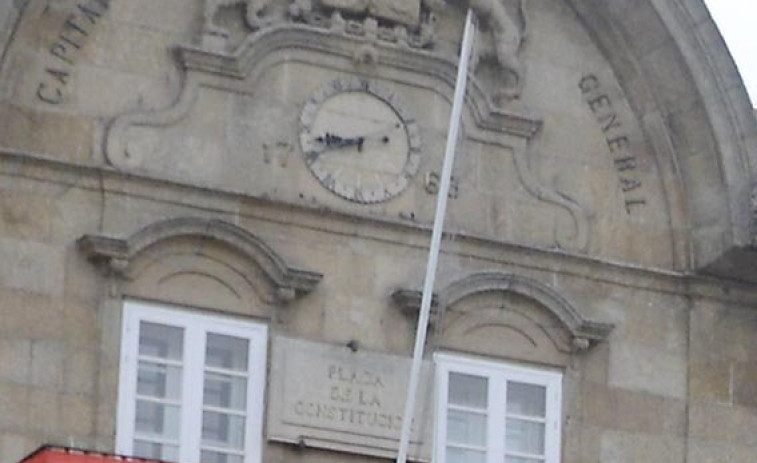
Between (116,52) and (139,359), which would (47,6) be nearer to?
(116,52)

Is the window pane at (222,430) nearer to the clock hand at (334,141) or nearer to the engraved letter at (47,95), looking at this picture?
the clock hand at (334,141)

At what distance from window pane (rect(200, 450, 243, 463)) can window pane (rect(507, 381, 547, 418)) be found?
8.18ft

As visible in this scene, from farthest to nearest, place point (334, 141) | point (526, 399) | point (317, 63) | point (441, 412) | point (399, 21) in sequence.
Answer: point (399, 21)
point (526, 399)
point (317, 63)
point (334, 141)
point (441, 412)

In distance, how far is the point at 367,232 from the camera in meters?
31.5

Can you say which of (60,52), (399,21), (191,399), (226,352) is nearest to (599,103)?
(399,21)

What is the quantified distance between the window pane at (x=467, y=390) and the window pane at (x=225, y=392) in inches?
72.6

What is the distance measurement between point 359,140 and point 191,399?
2.69m

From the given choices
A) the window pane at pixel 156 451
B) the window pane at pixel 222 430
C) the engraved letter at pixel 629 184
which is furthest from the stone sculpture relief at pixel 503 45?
the window pane at pixel 156 451

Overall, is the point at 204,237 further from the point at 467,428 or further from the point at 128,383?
the point at 467,428

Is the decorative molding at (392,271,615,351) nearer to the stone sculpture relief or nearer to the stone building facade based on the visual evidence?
the stone building facade

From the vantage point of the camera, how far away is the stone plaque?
30.7 meters

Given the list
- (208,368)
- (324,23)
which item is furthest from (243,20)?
(208,368)

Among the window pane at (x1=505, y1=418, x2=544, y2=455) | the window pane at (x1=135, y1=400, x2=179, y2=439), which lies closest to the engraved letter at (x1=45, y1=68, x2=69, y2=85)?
the window pane at (x1=135, y1=400, x2=179, y2=439)

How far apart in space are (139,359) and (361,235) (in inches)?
90.2
